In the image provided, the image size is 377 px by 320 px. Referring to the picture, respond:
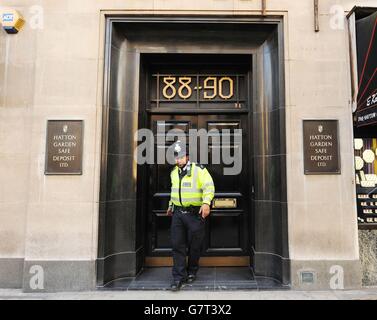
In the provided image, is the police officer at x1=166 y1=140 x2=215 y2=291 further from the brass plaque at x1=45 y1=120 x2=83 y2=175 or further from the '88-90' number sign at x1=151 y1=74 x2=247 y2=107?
the brass plaque at x1=45 y1=120 x2=83 y2=175

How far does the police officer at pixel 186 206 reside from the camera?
5.23m

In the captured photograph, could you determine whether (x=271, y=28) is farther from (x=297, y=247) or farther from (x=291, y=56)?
(x=297, y=247)

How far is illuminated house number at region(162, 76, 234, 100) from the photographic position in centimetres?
646

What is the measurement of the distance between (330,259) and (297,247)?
591 millimetres

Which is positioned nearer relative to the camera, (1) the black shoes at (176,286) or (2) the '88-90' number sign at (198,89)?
(1) the black shoes at (176,286)

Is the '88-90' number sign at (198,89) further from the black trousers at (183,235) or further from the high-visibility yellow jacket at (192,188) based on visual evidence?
the black trousers at (183,235)

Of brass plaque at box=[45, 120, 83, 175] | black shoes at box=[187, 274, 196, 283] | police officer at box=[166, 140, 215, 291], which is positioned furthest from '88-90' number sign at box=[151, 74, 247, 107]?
black shoes at box=[187, 274, 196, 283]

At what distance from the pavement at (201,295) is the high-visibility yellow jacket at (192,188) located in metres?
1.51

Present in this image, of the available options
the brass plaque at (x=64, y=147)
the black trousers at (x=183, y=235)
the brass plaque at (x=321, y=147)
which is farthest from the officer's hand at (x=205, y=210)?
the brass plaque at (x=64, y=147)

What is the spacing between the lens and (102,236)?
5328mm

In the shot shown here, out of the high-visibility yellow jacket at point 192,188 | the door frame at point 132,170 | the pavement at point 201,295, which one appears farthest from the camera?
the door frame at point 132,170

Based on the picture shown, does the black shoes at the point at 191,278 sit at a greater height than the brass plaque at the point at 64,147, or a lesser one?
lesser

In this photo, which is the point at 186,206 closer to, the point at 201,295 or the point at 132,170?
the point at 132,170

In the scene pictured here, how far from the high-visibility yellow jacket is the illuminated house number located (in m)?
1.94
